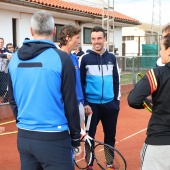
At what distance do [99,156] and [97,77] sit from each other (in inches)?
47.0

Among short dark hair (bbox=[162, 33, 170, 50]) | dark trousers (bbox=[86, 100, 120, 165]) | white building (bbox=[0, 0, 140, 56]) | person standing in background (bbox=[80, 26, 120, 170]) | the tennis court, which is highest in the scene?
white building (bbox=[0, 0, 140, 56])

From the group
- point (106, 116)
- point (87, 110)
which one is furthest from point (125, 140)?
point (87, 110)

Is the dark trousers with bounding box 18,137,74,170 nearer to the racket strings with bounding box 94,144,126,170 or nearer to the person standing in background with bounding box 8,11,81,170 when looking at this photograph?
the person standing in background with bounding box 8,11,81,170

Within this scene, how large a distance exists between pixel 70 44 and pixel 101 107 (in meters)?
1.27

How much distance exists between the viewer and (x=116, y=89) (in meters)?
4.91

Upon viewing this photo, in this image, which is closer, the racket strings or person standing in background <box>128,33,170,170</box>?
person standing in background <box>128,33,170,170</box>

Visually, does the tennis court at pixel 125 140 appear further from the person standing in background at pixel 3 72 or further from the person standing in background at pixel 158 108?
the person standing in background at pixel 158 108

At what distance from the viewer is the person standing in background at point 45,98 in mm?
2570

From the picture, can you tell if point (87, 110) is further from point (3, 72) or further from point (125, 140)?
point (3, 72)

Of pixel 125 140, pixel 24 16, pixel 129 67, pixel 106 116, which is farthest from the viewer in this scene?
pixel 129 67

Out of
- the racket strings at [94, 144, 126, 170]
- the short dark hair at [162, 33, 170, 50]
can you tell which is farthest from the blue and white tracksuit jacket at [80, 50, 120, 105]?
the short dark hair at [162, 33, 170, 50]

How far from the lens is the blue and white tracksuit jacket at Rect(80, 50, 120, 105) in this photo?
15.3ft

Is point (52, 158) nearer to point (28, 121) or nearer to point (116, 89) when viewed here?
point (28, 121)

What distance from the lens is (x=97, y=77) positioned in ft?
15.3
